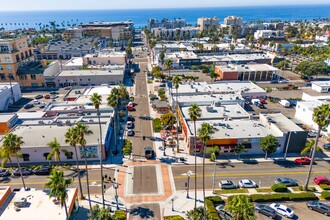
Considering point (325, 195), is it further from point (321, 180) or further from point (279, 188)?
point (279, 188)

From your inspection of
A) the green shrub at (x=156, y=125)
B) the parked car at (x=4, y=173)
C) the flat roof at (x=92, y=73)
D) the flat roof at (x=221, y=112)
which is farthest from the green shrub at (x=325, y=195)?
the flat roof at (x=92, y=73)

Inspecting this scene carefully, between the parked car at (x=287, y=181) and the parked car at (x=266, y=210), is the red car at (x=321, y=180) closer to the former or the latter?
the parked car at (x=287, y=181)

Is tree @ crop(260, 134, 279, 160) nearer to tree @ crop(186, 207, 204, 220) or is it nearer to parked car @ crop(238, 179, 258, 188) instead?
parked car @ crop(238, 179, 258, 188)

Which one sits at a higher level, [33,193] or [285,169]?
[33,193]

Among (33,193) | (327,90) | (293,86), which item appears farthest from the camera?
(293,86)

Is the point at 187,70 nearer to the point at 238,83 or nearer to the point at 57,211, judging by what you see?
the point at 238,83

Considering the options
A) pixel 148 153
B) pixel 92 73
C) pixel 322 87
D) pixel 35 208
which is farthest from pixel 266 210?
pixel 92 73

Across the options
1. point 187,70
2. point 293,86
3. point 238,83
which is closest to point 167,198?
point 238,83
